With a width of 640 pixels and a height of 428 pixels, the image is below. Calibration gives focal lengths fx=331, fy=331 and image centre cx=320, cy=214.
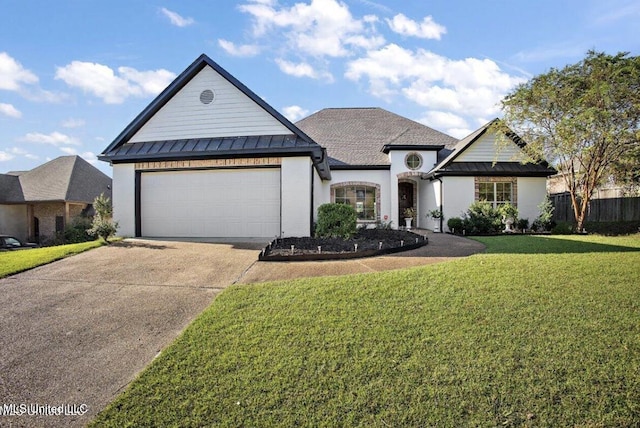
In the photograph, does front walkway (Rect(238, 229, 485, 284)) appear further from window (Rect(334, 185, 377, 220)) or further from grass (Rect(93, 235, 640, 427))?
window (Rect(334, 185, 377, 220))

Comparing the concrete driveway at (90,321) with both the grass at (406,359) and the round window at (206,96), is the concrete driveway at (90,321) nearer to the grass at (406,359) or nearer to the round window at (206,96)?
the grass at (406,359)

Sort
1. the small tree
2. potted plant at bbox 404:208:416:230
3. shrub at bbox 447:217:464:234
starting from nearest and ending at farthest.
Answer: the small tree → shrub at bbox 447:217:464:234 → potted plant at bbox 404:208:416:230

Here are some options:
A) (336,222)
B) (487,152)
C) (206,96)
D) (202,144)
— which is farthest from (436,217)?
(206,96)

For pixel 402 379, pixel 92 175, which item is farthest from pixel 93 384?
pixel 92 175

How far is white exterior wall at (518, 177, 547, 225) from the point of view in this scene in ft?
51.3

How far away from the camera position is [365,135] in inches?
755

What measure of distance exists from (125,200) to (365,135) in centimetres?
1275

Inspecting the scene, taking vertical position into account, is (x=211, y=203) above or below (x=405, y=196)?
below

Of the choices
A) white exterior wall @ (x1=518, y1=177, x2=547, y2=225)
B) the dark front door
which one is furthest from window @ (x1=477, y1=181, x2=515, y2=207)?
the dark front door

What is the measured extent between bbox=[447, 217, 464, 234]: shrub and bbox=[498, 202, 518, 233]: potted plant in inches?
68.7

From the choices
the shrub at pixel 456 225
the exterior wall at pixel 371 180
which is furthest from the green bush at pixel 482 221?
the exterior wall at pixel 371 180

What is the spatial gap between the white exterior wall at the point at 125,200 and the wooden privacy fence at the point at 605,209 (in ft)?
66.1

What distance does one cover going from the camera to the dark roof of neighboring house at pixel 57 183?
20.9 metres

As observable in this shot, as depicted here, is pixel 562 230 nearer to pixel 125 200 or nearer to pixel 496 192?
pixel 496 192
